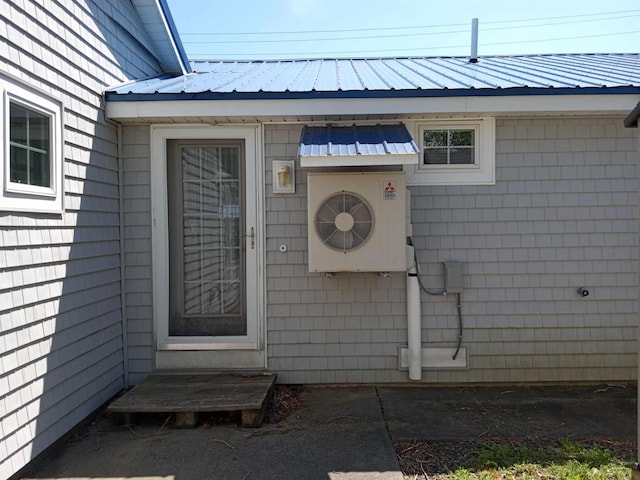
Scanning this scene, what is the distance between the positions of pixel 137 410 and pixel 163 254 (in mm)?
1388

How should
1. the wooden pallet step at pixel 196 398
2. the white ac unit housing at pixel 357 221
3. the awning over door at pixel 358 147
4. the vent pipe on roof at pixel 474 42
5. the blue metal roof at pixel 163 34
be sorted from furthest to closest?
the vent pipe on roof at pixel 474 42
the blue metal roof at pixel 163 34
the white ac unit housing at pixel 357 221
the awning over door at pixel 358 147
the wooden pallet step at pixel 196 398

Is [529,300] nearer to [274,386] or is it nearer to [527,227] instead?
[527,227]

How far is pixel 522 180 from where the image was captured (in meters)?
4.50

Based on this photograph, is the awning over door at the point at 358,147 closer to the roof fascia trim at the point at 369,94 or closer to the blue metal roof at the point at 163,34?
the roof fascia trim at the point at 369,94

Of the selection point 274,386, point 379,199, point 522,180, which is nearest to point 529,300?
point 522,180

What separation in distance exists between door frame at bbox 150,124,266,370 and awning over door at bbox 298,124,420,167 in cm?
62

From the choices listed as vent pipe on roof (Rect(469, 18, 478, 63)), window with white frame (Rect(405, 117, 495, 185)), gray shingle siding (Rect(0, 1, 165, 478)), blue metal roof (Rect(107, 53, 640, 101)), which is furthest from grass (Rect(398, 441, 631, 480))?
vent pipe on roof (Rect(469, 18, 478, 63))

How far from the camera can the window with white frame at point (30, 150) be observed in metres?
2.89

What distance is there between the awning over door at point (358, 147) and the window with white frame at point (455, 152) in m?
0.34

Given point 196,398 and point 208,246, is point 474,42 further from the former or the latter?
point 196,398

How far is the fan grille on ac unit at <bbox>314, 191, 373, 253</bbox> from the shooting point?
4.13 metres

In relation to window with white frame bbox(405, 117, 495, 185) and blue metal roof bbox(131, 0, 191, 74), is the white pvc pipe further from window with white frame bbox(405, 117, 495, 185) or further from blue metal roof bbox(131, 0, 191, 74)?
blue metal roof bbox(131, 0, 191, 74)

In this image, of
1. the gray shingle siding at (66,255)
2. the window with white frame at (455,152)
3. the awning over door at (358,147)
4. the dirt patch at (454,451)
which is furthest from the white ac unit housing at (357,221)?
the gray shingle siding at (66,255)

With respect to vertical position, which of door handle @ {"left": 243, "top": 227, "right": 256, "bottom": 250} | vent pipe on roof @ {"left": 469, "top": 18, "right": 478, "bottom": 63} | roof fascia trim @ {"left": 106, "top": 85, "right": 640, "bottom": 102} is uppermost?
vent pipe on roof @ {"left": 469, "top": 18, "right": 478, "bottom": 63}
